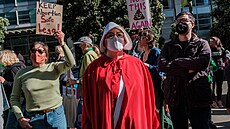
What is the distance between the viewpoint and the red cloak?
12.2ft

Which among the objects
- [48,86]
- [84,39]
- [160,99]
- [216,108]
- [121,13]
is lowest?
[216,108]

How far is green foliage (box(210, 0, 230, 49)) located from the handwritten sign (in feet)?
69.2

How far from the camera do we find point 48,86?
4.77m

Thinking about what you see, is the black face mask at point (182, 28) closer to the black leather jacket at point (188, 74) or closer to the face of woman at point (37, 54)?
the black leather jacket at point (188, 74)

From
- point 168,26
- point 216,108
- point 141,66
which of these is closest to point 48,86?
point 141,66

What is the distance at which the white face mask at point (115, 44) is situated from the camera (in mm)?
3854

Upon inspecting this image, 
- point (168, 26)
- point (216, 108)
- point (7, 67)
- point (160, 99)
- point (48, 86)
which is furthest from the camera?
point (168, 26)

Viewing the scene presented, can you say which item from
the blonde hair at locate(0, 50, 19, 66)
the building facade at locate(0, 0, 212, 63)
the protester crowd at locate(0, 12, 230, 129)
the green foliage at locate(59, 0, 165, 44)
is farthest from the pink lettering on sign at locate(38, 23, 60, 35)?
the building facade at locate(0, 0, 212, 63)

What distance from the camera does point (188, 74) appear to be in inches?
179

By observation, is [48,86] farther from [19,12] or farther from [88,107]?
[19,12]

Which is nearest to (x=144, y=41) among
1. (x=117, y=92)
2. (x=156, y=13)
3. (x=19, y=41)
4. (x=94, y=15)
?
(x=117, y=92)

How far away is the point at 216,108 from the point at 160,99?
377 centimetres

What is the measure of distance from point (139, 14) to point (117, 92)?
199 inches

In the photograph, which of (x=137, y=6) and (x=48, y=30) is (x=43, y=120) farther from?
(x=137, y=6)
